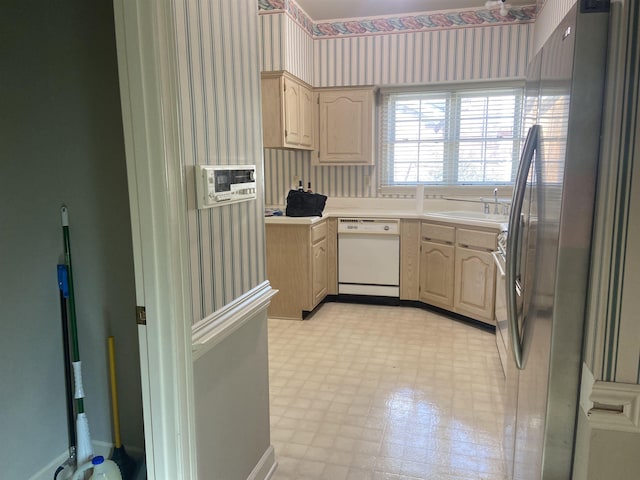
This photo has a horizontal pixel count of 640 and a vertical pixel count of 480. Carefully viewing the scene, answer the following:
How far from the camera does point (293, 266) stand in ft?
13.3

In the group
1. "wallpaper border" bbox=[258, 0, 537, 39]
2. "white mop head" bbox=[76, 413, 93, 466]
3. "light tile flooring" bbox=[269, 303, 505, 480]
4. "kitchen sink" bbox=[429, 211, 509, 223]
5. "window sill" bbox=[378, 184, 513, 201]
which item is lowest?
"light tile flooring" bbox=[269, 303, 505, 480]

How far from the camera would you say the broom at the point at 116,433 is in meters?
1.88

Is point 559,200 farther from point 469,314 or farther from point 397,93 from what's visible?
point 397,93

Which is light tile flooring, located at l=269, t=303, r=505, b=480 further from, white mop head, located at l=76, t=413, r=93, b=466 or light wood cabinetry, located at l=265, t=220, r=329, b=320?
white mop head, located at l=76, t=413, r=93, b=466

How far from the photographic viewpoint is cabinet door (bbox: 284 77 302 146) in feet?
13.1

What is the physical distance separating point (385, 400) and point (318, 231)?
1859mm

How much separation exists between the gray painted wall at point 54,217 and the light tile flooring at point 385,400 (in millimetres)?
882

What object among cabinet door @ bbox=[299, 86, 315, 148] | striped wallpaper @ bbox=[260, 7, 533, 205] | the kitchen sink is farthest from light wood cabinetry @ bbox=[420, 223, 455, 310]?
cabinet door @ bbox=[299, 86, 315, 148]

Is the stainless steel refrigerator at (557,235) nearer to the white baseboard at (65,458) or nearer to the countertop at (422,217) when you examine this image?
the white baseboard at (65,458)

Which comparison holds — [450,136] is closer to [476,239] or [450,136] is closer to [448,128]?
[448,128]

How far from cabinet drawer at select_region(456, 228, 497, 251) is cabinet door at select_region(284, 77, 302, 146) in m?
1.65

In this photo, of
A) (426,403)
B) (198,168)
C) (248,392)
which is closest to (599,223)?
(198,168)

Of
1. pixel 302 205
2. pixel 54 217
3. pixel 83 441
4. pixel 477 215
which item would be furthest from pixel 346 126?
pixel 83 441

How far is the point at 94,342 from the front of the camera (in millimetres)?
1982
